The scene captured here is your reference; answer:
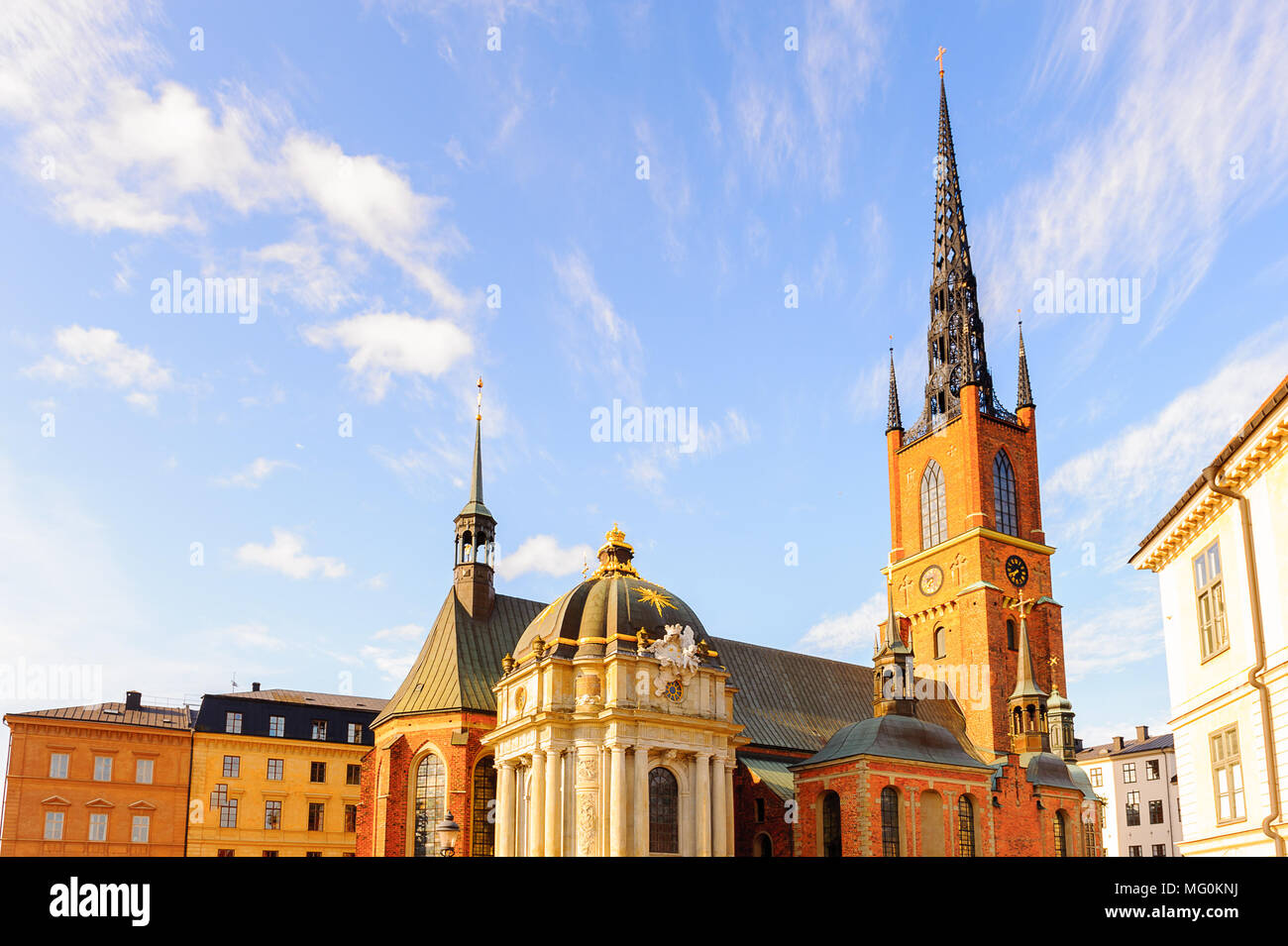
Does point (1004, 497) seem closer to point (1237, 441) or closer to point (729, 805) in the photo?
point (729, 805)

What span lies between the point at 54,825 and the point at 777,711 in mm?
38550

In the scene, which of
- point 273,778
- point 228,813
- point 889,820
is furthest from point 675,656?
point 228,813

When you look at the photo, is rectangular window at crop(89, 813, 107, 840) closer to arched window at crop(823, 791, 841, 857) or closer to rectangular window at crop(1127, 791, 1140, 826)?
arched window at crop(823, 791, 841, 857)

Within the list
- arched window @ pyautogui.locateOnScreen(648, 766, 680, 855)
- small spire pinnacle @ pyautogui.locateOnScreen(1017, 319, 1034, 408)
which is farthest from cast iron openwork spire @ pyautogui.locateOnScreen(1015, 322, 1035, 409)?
arched window @ pyautogui.locateOnScreen(648, 766, 680, 855)

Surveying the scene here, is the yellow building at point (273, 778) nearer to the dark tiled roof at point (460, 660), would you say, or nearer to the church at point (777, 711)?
the church at point (777, 711)

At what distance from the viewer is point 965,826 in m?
53.2

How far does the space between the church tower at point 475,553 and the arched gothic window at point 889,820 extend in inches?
861

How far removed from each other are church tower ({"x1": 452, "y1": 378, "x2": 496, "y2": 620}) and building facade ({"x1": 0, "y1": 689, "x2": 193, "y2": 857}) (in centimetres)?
1854

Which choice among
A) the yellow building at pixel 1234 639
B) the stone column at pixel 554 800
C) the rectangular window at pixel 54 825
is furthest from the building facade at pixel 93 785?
the yellow building at pixel 1234 639

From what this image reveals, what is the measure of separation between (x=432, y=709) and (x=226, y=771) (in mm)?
18501

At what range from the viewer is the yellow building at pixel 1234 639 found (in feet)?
76.9

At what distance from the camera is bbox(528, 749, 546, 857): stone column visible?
147ft
